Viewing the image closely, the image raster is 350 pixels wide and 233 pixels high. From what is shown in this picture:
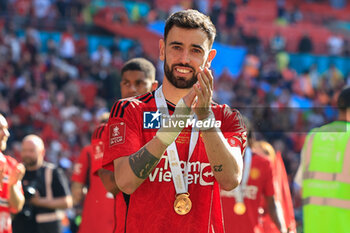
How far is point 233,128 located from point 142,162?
558 millimetres

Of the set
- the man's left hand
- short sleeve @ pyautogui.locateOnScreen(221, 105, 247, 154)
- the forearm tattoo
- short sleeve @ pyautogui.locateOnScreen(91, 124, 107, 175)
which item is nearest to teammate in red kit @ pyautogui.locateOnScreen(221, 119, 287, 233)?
short sleeve @ pyautogui.locateOnScreen(91, 124, 107, 175)

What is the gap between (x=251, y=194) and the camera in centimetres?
619

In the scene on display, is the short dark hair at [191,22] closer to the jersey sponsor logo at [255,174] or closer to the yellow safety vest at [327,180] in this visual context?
the yellow safety vest at [327,180]

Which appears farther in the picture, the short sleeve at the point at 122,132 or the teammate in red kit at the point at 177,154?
the short sleeve at the point at 122,132

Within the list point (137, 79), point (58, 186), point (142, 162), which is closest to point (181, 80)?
point (142, 162)

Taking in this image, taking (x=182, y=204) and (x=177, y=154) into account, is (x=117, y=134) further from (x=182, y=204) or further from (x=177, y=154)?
(x=182, y=204)

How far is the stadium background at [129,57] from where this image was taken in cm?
1406

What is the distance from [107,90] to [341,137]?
39.8 feet

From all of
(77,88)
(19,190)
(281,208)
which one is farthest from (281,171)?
(77,88)

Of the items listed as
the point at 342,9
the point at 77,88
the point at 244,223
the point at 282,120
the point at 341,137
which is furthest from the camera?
the point at 342,9

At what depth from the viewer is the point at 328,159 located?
4.64 m

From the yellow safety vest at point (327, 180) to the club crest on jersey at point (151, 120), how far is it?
6.76 feet

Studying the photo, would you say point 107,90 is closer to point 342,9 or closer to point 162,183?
point 162,183

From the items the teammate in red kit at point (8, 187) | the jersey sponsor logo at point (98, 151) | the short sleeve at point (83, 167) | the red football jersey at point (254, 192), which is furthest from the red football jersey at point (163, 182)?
the short sleeve at point (83, 167)
